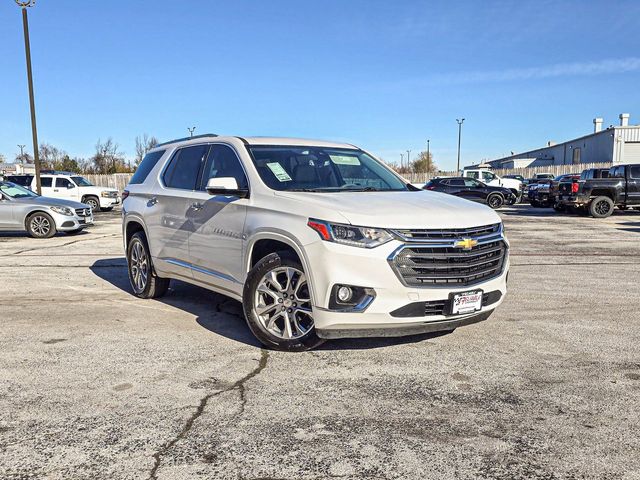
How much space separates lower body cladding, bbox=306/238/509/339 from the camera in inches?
154

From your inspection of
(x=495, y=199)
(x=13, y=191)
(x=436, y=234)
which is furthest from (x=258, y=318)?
(x=495, y=199)

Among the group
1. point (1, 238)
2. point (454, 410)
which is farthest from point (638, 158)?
point (454, 410)

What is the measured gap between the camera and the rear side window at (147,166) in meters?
6.69

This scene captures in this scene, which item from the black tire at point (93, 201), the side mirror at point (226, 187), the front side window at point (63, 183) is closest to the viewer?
the side mirror at point (226, 187)

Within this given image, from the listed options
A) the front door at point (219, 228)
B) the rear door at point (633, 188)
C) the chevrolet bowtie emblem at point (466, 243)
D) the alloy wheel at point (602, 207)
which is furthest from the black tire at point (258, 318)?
the rear door at point (633, 188)

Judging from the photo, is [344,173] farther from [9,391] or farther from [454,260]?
[9,391]

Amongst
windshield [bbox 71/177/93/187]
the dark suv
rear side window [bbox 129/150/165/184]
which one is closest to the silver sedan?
rear side window [bbox 129/150/165/184]

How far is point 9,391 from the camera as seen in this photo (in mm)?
3717

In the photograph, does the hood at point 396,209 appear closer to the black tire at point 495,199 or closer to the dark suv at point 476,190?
the dark suv at point 476,190

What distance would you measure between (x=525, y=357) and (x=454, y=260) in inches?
41.4

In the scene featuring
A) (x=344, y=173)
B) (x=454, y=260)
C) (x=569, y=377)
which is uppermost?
(x=344, y=173)

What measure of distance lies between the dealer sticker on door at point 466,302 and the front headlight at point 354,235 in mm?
704

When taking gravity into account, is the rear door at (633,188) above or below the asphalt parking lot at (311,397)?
above

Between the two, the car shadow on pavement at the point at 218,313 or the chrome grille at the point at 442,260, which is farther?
the car shadow on pavement at the point at 218,313
